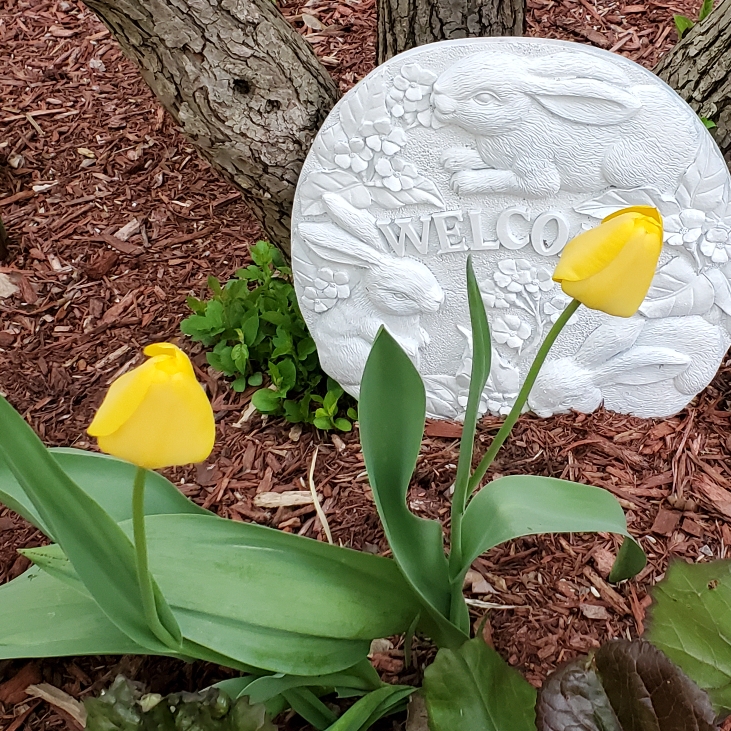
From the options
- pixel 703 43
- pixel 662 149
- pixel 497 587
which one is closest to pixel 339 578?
pixel 497 587

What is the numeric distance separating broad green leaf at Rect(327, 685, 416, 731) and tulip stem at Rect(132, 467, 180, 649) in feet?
0.98

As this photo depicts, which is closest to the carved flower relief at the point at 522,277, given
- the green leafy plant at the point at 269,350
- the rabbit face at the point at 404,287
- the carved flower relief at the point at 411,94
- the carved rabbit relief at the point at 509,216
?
the carved rabbit relief at the point at 509,216

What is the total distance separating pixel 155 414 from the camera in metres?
0.60

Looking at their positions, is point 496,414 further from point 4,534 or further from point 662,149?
point 4,534

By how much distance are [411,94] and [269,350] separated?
67 cm

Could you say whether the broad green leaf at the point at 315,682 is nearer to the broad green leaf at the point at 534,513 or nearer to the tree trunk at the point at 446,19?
the broad green leaf at the point at 534,513

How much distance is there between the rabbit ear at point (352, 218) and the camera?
5.02 feet

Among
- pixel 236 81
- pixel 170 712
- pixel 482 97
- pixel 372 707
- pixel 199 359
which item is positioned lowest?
pixel 199 359

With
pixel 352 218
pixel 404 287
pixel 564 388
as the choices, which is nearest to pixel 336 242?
pixel 352 218

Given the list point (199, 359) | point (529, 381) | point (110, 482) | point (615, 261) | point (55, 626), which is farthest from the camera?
point (199, 359)

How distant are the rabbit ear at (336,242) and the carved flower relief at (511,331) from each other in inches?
11.7

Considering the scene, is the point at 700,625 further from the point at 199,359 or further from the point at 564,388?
the point at 199,359

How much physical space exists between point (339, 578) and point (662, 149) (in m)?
1.00

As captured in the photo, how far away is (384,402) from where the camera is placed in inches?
39.0
